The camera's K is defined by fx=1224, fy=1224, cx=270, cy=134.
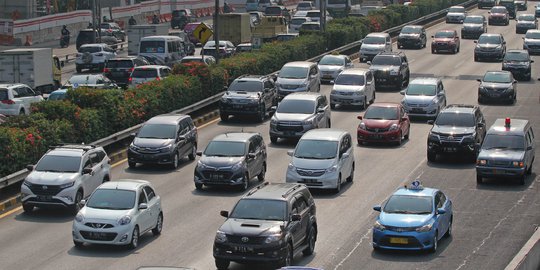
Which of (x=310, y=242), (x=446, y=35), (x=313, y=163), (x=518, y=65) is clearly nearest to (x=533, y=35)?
(x=446, y=35)

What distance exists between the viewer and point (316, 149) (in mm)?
36750

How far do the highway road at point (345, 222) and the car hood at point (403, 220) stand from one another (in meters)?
0.76

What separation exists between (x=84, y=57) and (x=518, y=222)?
45467mm

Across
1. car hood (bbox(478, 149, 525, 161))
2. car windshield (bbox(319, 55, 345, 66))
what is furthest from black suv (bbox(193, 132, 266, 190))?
car windshield (bbox(319, 55, 345, 66))

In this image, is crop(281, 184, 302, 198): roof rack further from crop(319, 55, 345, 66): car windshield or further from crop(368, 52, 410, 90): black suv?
crop(319, 55, 345, 66): car windshield

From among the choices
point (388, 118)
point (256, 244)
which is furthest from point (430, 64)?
point (256, 244)

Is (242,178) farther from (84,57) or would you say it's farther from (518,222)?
(84,57)

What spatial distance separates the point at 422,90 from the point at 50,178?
848 inches

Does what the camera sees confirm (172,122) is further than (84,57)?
No

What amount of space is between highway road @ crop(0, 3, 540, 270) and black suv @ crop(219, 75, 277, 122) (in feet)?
5.71

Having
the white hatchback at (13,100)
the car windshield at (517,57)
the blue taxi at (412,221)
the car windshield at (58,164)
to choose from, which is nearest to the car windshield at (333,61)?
the car windshield at (517,57)

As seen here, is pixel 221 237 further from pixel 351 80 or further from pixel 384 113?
pixel 351 80

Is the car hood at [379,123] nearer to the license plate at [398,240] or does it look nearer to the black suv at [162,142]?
the black suv at [162,142]

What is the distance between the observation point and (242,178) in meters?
36.1
